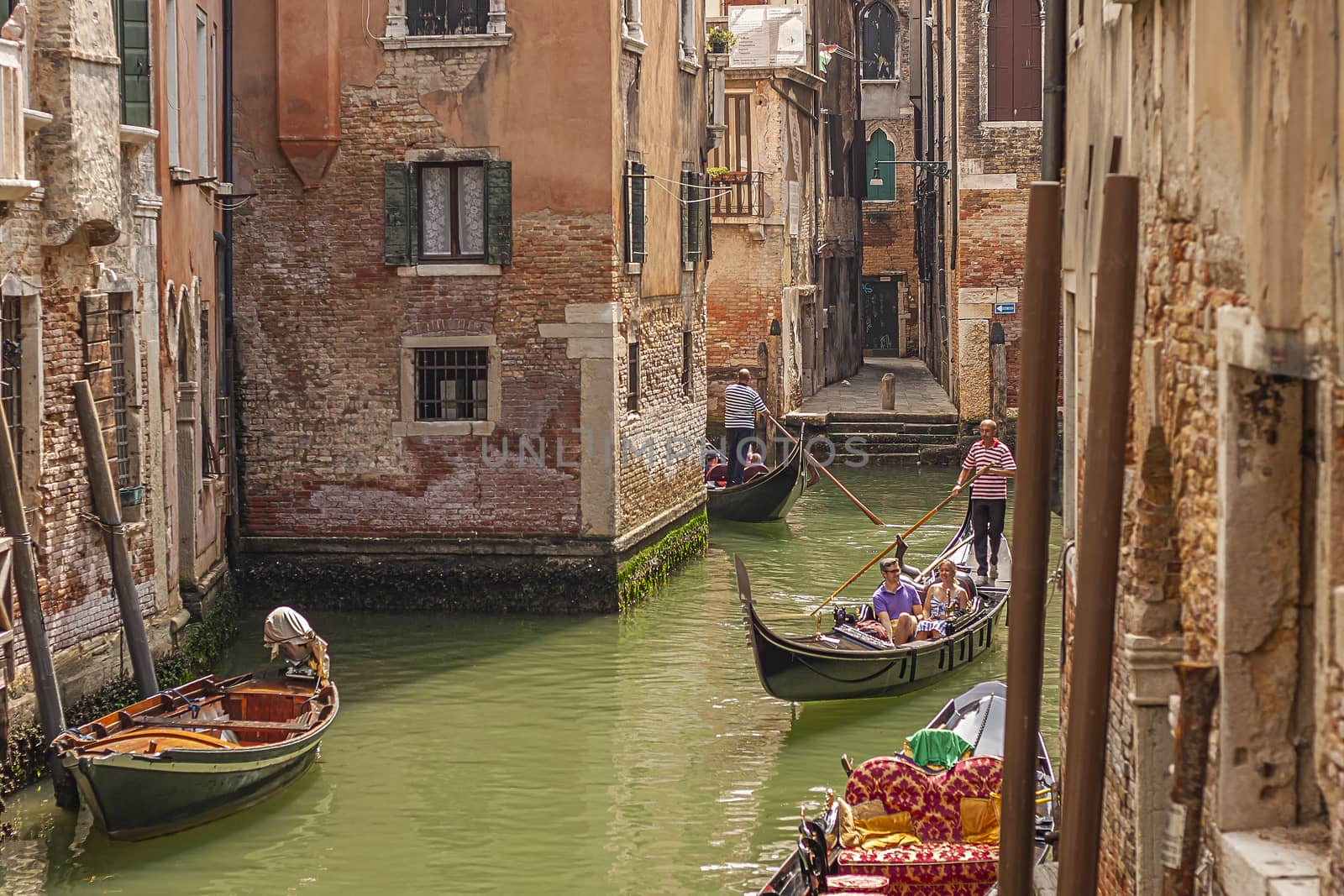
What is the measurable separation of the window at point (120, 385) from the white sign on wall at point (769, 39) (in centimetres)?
1443

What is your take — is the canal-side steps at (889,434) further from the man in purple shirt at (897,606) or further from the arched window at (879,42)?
the arched window at (879,42)

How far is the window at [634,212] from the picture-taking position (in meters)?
14.3

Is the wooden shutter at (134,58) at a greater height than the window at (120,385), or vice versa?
the wooden shutter at (134,58)

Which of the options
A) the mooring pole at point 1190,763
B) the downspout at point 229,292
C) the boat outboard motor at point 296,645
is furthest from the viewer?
the downspout at point 229,292

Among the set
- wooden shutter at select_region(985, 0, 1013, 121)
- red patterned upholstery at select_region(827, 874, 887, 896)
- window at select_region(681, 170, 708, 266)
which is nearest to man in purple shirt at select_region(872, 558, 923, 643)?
red patterned upholstery at select_region(827, 874, 887, 896)

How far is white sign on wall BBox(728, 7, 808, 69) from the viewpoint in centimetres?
2427

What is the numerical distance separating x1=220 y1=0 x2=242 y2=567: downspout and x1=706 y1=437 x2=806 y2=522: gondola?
6054 mm

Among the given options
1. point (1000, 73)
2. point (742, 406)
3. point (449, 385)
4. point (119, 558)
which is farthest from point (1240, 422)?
point (1000, 73)

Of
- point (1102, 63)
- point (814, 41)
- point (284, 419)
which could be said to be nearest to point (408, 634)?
point (284, 419)

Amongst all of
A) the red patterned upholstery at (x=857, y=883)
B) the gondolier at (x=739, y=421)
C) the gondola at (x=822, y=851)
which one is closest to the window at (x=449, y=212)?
the gondolier at (x=739, y=421)

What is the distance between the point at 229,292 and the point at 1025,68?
12.5m

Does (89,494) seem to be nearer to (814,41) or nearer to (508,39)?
(508,39)

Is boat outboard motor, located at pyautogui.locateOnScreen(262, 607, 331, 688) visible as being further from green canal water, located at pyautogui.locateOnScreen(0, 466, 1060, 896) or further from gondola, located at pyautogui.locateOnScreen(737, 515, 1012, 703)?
gondola, located at pyautogui.locateOnScreen(737, 515, 1012, 703)

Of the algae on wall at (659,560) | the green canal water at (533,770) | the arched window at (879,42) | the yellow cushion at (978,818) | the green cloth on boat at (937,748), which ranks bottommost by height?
the green canal water at (533,770)
